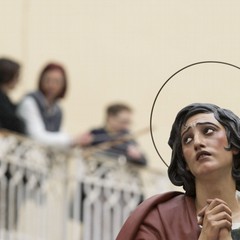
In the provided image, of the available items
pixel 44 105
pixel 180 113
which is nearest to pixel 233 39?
pixel 44 105

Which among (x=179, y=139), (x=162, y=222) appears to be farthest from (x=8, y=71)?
(x=162, y=222)

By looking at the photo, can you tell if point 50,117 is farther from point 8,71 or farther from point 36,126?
point 8,71

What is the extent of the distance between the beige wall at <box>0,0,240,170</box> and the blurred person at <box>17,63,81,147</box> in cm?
275

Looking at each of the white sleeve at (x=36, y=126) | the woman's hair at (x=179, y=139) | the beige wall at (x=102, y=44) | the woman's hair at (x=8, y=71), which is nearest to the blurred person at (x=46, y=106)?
the white sleeve at (x=36, y=126)

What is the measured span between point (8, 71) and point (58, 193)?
1.63m

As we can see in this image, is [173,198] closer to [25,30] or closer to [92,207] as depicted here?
[92,207]

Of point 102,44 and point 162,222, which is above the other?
point 102,44

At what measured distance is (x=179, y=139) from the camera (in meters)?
8.20

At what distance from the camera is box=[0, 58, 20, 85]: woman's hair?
13.6 m

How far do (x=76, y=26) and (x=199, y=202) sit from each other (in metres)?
9.83

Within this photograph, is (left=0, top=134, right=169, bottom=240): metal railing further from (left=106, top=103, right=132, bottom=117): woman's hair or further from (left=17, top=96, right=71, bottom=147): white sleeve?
(left=106, top=103, right=132, bottom=117): woman's hair

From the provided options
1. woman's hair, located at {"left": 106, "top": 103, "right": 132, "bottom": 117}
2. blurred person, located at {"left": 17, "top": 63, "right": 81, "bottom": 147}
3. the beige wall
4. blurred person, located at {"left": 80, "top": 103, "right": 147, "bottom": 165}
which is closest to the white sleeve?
blurred person, located at {"left": 17, "top": 63, "right": 81, "bottom": 147}

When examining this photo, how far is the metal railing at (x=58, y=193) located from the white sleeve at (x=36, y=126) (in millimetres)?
200

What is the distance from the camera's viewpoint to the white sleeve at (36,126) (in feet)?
46.0
